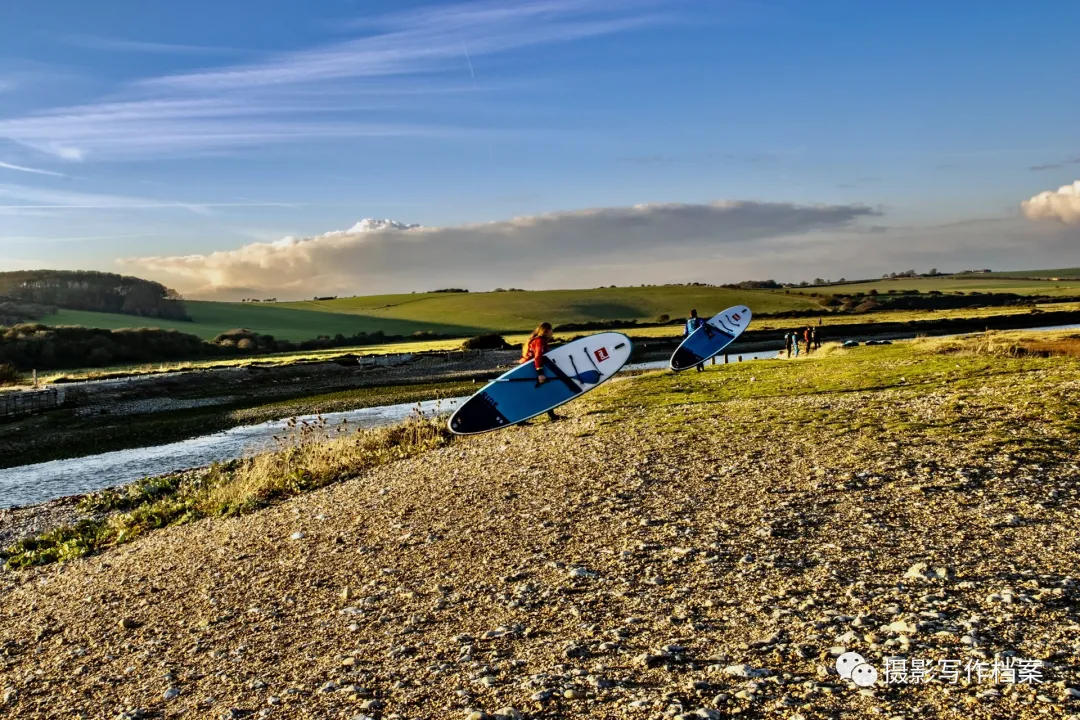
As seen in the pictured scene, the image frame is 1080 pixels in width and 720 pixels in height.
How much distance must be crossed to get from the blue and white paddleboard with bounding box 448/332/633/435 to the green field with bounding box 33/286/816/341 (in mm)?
90111

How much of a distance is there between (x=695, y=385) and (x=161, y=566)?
18069mm

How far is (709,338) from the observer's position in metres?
35.5

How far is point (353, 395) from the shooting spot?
1781 inches

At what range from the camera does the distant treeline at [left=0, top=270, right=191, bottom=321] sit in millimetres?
136500

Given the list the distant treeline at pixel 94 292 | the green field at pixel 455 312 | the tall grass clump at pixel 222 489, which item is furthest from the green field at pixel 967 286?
the tall grass clump at pixel 222 489

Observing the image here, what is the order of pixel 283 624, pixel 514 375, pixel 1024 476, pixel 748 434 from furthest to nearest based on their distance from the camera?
pixel 514 375 → pixel 748 434 → pixel 1024 476 → pixel 283 624

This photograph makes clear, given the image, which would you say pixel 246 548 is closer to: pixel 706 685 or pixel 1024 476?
pixel 706 685

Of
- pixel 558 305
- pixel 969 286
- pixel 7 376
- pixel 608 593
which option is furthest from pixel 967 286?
pixel 608 593

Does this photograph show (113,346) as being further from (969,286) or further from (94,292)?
(969,286)

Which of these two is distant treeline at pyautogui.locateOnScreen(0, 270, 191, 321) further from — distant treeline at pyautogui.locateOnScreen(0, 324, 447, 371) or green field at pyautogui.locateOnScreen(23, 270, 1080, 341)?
distant treeline at pyautogui.locateOnScreen(0, 324, 447, 371)

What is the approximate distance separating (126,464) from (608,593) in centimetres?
2311

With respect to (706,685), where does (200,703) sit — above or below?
below

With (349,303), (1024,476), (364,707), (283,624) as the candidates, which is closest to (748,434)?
(1024,476)
